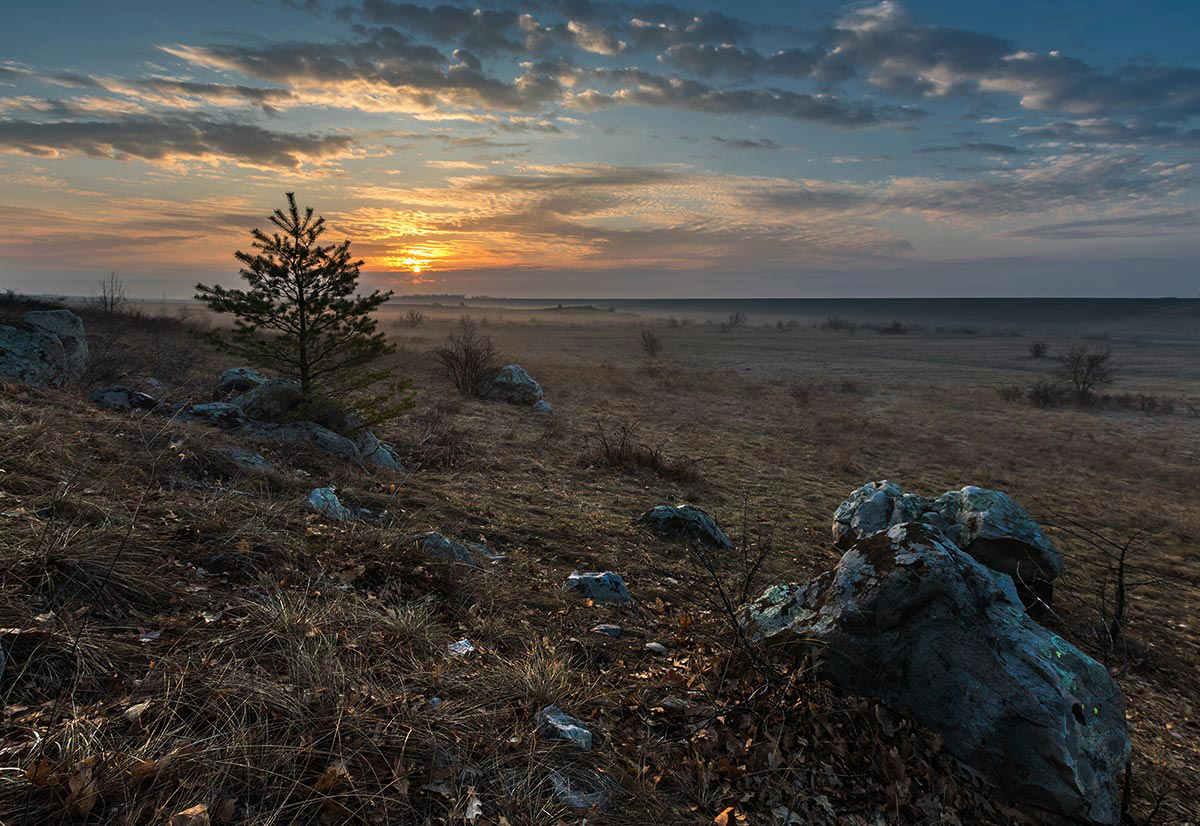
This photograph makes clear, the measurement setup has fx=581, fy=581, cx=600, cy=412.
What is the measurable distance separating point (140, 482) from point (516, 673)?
4422 mm

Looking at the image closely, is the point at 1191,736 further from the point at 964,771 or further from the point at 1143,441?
the point at 1143,441

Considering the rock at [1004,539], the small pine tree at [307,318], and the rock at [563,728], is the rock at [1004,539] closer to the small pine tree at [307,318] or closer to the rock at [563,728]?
the rock at [563,728]

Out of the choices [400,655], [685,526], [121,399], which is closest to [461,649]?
[400,655]

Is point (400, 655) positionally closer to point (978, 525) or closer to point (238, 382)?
point (978, 525)

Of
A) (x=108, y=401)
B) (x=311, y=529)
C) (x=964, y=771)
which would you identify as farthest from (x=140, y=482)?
(x=964, y=771)

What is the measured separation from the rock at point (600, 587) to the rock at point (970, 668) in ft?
5.32

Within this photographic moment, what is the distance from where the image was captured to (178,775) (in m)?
2.33

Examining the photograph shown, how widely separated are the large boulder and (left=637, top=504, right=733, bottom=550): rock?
1686mm

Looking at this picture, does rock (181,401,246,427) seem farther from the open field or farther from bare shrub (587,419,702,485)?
bare shrub (587,419,702,485)

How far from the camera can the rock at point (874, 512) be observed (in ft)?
24.0

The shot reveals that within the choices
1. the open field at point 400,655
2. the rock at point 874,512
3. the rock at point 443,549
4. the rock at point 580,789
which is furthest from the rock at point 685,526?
the rock at point 580,789

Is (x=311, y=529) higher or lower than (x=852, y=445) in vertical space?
higher

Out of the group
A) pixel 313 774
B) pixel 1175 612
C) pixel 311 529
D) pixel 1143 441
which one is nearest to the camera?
pixel 313 774

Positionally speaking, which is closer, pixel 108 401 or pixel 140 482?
pixel 140 482
